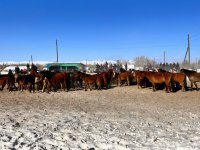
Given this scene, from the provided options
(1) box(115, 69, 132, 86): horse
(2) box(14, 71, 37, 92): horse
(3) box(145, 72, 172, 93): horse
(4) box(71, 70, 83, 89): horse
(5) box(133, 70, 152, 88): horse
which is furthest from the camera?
(1) box(115, 69, 132, 86): horse

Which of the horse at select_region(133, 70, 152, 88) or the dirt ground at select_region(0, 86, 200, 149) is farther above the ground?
the horse at select_region(133, 70, 152, 88)

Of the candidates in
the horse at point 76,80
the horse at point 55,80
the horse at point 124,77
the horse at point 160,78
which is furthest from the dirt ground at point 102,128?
the horse at point 124,77

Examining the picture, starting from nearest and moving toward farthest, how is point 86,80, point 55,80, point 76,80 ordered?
point 55,80 < point 86,80 < point 76,80

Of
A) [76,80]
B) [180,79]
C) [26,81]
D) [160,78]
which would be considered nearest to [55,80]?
[26,81]

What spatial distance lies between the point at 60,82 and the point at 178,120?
1321cm

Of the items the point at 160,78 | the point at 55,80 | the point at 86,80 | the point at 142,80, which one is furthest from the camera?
the point at 142,80

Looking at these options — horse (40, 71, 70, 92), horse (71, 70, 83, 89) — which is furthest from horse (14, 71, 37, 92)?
horse (71, 70, 83, 89)

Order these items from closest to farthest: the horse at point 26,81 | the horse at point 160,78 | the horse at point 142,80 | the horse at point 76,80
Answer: the horse at point 160,78 → the horse at point 26,81 → the horse at point 142,80 → the horse at point 76,80

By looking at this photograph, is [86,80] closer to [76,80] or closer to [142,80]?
[76,80]

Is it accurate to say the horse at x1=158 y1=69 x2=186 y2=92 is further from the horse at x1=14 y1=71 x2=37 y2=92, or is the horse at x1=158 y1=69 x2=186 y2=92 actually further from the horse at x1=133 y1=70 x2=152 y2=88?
the horse at x1=14 y1=71 x2=37 y2=92

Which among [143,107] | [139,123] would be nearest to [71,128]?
[139,123]

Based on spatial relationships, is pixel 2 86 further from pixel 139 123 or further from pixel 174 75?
pixel 139 123

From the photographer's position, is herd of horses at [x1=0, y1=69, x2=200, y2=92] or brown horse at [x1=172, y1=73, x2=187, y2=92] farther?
herd of horses at [x1=0, y1=69, x2=200, y2=92]

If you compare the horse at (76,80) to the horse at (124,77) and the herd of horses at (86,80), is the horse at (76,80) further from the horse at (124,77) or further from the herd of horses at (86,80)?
the horse at (124,77)
